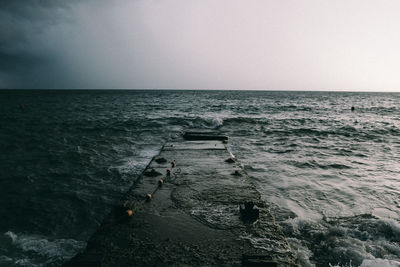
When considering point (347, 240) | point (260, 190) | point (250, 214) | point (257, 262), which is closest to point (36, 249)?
point (250, 214)

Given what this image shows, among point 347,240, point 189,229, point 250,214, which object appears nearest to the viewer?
point 189,229

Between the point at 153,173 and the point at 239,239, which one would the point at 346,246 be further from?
the point at 153,173

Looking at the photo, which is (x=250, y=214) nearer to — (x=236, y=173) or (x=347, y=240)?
(x=347, y=240)

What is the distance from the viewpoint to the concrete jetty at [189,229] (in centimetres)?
295

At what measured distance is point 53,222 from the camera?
6020 millimetres

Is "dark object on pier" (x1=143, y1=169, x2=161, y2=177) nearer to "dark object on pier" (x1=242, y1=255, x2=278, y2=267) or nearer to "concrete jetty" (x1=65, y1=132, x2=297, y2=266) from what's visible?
"concrete jetty" (x1=65, y1=132, x2=297, y2=266)

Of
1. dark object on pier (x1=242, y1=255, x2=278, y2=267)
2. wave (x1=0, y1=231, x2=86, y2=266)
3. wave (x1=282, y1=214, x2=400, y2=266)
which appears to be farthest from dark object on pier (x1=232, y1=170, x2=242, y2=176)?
wave (x1=0, y1=231, x2=86, y2=266)

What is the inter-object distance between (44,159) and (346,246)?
12.1m

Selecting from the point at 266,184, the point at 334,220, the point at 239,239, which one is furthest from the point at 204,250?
the point at 266,184

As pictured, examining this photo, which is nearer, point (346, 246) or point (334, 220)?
point (346, 246)

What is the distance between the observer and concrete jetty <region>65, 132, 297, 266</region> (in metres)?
2.95

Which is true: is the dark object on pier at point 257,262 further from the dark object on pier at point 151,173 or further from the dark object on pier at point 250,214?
the dark object on pier at point 151,173

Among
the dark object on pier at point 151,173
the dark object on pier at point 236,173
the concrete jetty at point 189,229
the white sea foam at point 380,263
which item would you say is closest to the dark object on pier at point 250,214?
the concrete jetty at point 189,229

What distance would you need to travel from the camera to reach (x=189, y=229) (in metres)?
3.64
